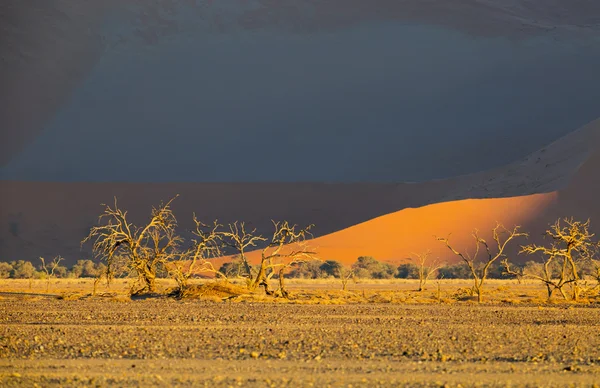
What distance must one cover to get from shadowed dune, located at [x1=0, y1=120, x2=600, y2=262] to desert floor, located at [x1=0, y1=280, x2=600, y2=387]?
78.4 feet

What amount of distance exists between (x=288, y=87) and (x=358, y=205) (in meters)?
27.5

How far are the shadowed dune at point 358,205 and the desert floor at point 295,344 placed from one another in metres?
23.9

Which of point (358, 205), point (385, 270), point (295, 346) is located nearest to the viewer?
point (295, 346)

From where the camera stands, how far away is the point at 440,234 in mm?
43875

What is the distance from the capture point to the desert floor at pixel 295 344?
9227 millimetres

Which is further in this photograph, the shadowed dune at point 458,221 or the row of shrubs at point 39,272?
the shadowed dune at point 458,221

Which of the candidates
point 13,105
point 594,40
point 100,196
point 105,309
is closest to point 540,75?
point 594,40

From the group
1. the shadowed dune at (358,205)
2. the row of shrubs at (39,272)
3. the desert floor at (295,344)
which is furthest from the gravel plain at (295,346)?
the shadowed dune at (358,205)

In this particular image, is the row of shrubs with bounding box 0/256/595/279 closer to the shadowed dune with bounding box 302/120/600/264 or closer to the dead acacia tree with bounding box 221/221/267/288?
the shadowed dune with bounding box 302/120/600/264

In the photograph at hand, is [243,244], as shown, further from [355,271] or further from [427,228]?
[427,228]

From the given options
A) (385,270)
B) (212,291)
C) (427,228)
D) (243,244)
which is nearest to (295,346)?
(212,291)

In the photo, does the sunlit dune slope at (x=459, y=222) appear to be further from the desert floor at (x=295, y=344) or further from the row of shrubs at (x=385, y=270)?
the desert floor at (x=295, y=344)

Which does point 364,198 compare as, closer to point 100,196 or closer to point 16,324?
point 100,196

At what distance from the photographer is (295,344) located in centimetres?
1211
